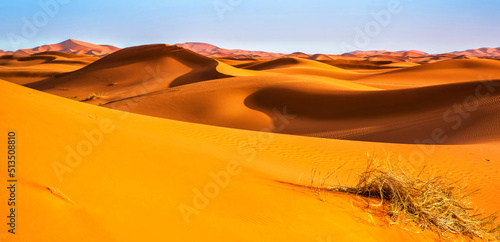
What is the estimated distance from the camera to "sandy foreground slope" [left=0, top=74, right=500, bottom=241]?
2.64 metres

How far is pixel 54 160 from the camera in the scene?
3.30 metres

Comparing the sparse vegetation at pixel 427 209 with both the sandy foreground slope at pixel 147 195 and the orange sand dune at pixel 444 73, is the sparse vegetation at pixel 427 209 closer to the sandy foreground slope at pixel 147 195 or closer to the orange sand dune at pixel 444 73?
the sandy foreground slope at pixel 147 195

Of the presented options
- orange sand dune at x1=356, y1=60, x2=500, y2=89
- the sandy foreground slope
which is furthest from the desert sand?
orange sand dune at x1=356, y1=60, x2=500, y2=89

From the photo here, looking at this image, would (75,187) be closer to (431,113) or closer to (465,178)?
A: (465,178)

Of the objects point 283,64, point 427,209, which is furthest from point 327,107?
point 283,64

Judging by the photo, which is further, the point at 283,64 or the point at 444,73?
the point at 283,64

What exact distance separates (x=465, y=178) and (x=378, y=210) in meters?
3.50

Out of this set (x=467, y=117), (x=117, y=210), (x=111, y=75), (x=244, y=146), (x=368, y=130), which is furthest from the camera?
(x=111, y=75)

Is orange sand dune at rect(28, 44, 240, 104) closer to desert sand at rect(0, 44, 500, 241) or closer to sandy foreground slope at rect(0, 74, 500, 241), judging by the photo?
desert sand at rect(0, 44, 500, 241)

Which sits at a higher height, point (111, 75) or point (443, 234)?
point (111, 75)

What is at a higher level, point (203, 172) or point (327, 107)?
point (327, 107)

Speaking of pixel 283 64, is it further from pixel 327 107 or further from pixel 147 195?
pixel 147 195

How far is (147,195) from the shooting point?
330 cm

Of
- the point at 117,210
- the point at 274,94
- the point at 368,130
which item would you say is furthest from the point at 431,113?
the point at 117,210
